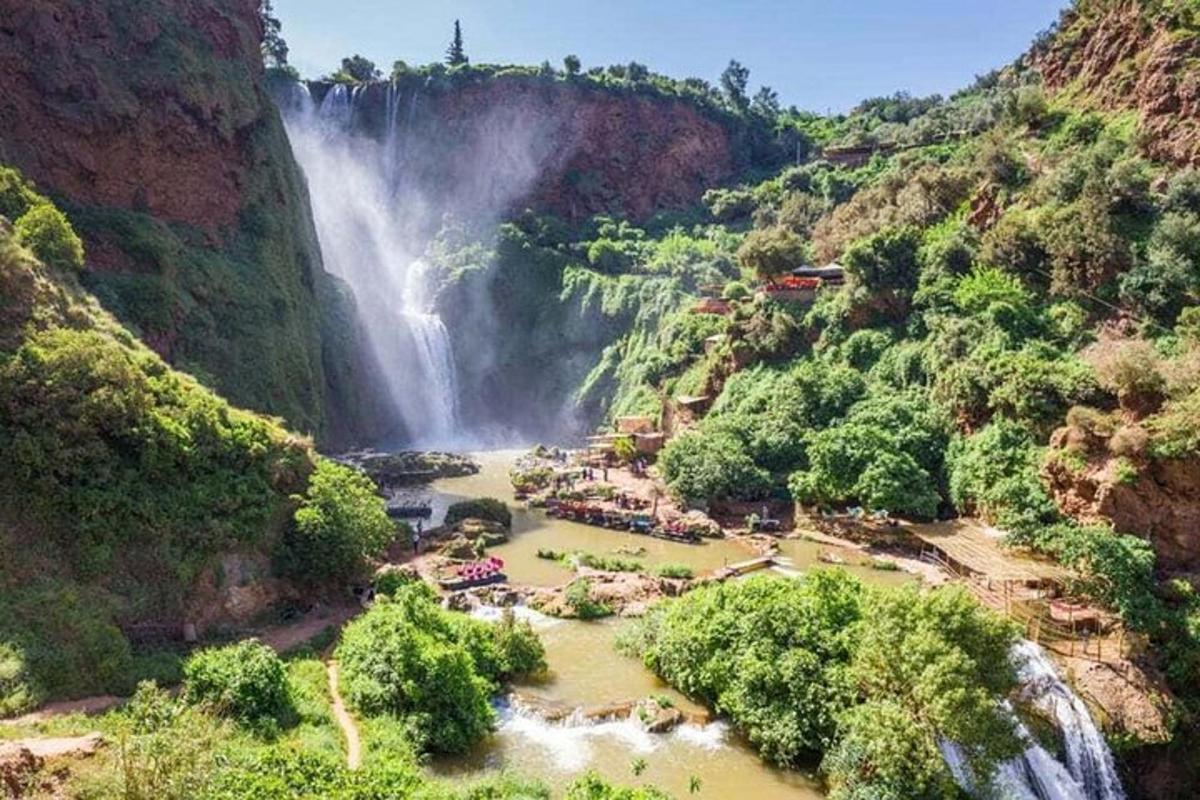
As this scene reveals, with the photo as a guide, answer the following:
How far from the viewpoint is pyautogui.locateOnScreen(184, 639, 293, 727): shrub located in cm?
1791

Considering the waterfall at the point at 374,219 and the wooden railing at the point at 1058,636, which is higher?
the waterfall at the point at 374,219

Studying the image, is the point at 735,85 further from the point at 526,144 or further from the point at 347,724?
the point at 347,724

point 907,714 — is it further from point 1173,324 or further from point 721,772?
point 1173,324

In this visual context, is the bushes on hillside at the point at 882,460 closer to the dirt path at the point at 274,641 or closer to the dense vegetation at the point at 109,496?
the dense vegetation at the point at 109,496

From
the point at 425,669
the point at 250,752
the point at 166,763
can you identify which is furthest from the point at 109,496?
the point at 166,763

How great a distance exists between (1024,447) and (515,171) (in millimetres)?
64431

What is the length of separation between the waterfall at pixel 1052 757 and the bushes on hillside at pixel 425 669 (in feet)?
34.8

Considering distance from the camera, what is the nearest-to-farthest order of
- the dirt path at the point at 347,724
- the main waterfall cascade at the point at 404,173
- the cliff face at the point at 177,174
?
the dirt path at the point at 347,724
the cliff face at the point at 177,174
the main waterfall cascade at the point at 404,173

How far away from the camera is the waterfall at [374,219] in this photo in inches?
2761

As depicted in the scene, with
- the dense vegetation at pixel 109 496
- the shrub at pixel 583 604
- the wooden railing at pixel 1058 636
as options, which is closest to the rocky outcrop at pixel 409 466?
the dense vegetation at pixel 109 496

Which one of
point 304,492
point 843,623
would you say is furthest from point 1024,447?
point 304,492

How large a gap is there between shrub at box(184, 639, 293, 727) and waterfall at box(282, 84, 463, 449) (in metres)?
50.1

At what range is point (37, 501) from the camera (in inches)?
852

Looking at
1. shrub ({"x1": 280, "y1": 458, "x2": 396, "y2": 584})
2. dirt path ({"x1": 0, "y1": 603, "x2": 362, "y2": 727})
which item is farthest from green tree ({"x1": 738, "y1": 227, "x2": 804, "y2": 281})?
dirt path ({"x1": 0, "y1": 603, "x2": 362, "y2": 727})
